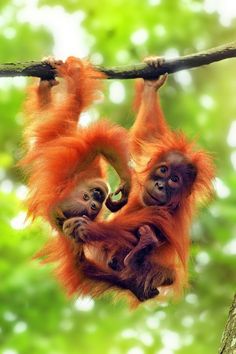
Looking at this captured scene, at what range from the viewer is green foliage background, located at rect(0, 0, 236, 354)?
8.90 metres

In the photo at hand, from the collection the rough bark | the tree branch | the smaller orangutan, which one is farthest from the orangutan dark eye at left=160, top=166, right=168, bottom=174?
the rough bark

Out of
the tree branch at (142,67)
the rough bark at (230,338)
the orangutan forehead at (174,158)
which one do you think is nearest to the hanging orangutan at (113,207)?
the orangutan forehead at (174,158)

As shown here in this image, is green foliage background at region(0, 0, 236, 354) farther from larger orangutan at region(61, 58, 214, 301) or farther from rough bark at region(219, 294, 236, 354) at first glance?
rough bark at region(219, 294, 236, 354)

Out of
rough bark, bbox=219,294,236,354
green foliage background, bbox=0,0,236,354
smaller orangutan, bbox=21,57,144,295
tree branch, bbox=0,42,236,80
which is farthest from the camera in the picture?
green foliage background, bbox=0,0,236,354

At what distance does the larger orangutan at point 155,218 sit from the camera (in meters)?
6.30

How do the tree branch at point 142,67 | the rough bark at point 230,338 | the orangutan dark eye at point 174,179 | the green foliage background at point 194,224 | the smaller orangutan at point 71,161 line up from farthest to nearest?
the green foliage background at point 194,224
the orangutan dark eye at point 174,179
the smaller orangutan at point 71,161
the tree branch at point 142,67
the rough bark at point 230,338

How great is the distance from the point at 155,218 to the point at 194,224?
6.72 feet

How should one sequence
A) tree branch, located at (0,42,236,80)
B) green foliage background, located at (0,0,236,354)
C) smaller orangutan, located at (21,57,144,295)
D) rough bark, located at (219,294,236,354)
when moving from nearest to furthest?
1. rough bark, located at (219,294,236,354)
2. tree branch, located at (0,42,236,80)
3. smaller orangutan, located at (21,57,144,295)
4. green foliage background, located at (0,0,236,354)

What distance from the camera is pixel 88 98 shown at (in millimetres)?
6562

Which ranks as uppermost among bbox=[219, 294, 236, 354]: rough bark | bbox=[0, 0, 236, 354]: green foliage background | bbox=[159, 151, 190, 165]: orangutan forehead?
bbox=[0, 0, 236, 354]: green foliage background

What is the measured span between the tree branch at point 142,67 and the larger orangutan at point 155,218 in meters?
0.79

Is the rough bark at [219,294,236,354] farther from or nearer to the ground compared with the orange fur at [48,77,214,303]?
nearer to the ground

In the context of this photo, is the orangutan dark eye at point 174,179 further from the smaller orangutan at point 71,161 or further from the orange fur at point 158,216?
the smaller orangutan at point 71,161

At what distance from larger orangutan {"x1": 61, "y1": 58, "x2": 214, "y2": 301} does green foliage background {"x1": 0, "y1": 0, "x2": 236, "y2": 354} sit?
1.12 meters
